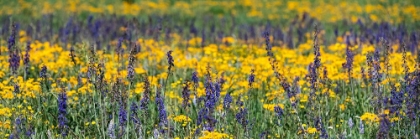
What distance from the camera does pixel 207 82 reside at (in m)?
5.45

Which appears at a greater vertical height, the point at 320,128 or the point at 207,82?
the point at 207,82

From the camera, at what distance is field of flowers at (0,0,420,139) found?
529cm

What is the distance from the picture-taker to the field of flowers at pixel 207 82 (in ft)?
17.4

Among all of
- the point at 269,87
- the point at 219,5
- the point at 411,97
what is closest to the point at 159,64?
the point at 269,87

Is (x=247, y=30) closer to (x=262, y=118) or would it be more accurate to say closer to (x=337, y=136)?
(x=262, y=118)

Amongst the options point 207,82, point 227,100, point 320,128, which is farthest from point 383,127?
point 207,82

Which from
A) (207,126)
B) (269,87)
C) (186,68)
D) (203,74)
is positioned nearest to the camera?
(207,126)

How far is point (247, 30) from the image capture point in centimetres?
1113

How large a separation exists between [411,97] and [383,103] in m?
0.19

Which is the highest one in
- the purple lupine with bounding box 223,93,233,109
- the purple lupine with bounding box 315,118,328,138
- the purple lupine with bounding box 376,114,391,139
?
the purple lupine with bounding box 223,93,233,109

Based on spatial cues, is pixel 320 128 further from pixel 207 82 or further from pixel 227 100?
pixel 207 82

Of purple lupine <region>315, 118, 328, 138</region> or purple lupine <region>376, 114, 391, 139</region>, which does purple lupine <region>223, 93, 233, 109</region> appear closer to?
purple lupine <region>315, 118, 328, 138</region>

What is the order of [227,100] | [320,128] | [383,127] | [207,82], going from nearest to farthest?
[383,127], [320,128], [227,100], [207,82]

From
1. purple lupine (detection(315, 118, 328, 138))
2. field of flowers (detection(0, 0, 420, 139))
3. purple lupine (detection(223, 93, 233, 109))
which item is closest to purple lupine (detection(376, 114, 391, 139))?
field of flowers (detection(0, 0, 420, 139))
